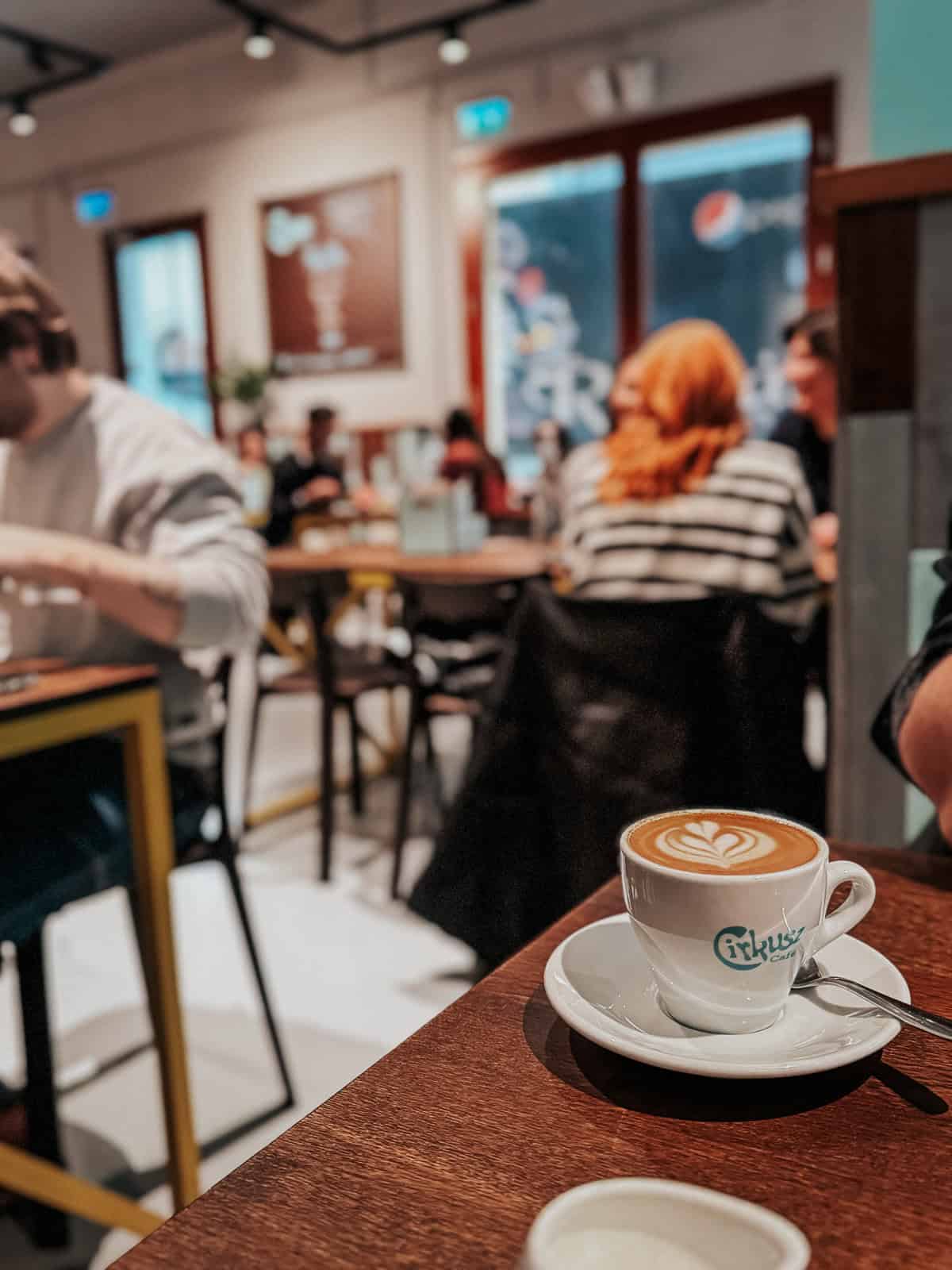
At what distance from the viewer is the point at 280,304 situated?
26.2 ft

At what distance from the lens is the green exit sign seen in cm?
675

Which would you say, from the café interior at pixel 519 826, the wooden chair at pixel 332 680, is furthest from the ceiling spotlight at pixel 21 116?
the wooden chair at pixel 332 680

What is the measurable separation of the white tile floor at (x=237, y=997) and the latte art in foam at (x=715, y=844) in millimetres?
1427

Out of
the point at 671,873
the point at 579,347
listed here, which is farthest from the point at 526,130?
the point at 671,873

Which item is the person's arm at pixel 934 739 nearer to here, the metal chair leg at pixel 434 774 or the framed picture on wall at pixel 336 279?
the metal chair leg at pixel 434 774

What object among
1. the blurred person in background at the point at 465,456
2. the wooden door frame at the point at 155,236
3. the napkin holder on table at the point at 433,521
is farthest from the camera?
the wooden door frame at the point at 155,236

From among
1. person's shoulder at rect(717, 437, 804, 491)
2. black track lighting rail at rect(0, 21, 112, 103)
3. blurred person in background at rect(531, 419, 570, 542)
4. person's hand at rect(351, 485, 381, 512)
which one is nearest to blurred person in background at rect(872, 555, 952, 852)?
person's shoulder at rect(717, 437, 804, 491)

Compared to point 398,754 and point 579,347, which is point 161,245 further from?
point 398,754

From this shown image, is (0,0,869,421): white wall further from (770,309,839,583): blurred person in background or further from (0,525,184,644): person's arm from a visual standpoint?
(0,525,184,644): person's arm

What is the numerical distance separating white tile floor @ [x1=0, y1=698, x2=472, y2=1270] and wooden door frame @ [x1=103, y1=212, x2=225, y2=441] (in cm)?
594

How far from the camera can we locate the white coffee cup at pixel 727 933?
1.57 feet

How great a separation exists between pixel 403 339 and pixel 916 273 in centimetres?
627

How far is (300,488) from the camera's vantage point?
5.85 meters

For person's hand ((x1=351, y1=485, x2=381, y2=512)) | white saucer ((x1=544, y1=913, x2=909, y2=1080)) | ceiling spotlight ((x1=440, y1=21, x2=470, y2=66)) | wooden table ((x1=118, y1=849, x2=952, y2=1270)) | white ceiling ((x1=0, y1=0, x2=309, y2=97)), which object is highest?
white ceiling ((x1=0, y1=0, x2=309, y2=97))
